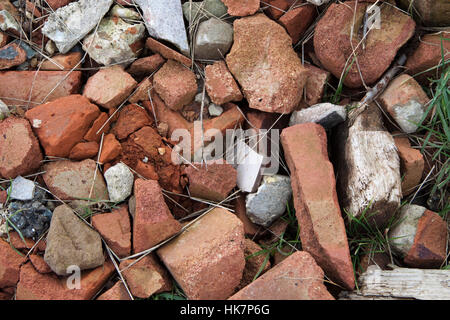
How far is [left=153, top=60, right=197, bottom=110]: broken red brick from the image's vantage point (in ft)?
8.07

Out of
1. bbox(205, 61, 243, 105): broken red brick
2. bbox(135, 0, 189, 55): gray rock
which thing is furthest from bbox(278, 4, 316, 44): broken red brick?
bbox(135, 0, 189, 55): gray rock

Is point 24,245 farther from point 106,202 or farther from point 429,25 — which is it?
point 429,25

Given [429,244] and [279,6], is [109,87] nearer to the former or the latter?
[279,6]

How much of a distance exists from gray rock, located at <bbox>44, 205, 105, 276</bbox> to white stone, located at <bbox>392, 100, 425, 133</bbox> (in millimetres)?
1720

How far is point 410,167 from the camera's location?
92.0 inches

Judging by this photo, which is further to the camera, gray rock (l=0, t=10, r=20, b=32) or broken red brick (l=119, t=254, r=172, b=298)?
gray rock (l=0, t=10, r=20, b=32)

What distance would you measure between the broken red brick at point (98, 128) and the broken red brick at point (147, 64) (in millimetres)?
332

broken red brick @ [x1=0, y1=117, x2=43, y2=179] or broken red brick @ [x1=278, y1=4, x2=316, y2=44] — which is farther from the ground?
broken red brick @ [x1=278, y1=4, x2=316, y2=44]

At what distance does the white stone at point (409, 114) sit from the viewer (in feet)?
7.75

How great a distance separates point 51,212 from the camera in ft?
7.30

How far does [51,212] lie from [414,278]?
181 centimetres

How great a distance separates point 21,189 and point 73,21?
1007 millimetres

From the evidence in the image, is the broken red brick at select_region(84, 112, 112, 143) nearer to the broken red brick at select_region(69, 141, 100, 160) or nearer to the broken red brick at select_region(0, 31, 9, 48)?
the broken red brick at select_region(69, 141, 100, 160)

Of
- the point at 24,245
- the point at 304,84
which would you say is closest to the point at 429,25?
the point at 304,84
